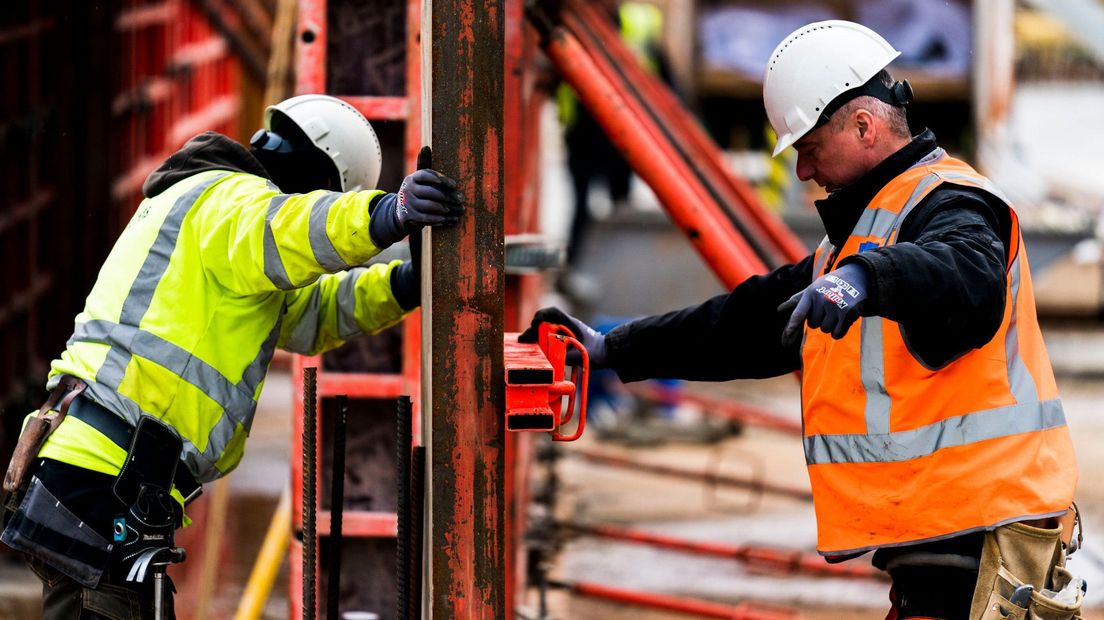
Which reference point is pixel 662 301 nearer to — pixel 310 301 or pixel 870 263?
pixel 310 301

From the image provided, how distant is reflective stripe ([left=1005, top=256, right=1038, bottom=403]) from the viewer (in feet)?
11.0

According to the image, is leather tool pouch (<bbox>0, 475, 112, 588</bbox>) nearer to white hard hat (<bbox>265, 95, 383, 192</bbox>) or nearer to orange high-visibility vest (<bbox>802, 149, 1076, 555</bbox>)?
white hard hat (<bbox>265, 95, 383, 192</bbox>)

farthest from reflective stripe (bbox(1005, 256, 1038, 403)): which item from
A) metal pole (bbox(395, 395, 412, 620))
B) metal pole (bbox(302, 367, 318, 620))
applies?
metal pole (bbox(302, 367, 318, 620))

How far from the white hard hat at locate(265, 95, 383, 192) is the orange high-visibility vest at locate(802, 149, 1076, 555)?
4.19 ft

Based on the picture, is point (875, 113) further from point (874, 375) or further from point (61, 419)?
point (61, 419)

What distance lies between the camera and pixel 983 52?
44.5ft

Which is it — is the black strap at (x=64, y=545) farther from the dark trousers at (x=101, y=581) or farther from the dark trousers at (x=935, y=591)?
the dark trousers at (x=935, y=591)

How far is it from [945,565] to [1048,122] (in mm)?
19235

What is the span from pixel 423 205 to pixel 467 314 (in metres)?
0.26

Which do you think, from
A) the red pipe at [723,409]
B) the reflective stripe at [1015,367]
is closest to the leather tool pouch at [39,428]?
the reflective stripe at [1015,367]

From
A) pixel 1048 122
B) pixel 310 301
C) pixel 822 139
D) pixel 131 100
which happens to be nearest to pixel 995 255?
pixel 822 139

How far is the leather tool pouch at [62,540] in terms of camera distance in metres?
3.61

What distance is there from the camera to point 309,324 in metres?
4.10

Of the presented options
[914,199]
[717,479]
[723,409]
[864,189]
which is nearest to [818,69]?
[864,189]
